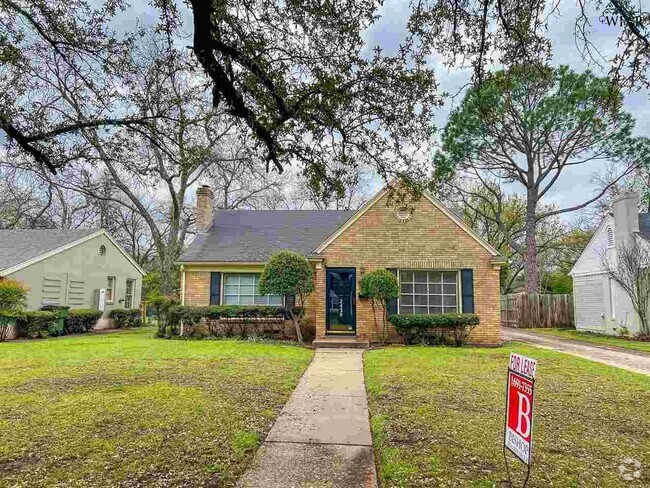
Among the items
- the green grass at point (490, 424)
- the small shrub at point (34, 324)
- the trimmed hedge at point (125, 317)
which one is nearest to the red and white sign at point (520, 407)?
the green grass at point (490, 424)

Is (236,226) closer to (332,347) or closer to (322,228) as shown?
(322,228)

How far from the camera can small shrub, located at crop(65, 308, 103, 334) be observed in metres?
17.0

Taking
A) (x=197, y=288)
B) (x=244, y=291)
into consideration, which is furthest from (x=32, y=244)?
(x=244, y=291)

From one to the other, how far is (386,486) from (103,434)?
296 cm

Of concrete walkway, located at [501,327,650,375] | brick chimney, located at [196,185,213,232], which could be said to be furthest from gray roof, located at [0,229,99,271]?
concrete walkway, located at [501,327,650,375]

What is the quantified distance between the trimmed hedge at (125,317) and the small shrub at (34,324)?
186 inches

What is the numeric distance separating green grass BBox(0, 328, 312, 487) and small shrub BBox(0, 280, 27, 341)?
195 inches

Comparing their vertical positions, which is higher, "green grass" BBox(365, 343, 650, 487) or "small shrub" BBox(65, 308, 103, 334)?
"small shrub" BBox(65, 308, 103, 334)

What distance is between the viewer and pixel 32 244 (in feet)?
59.2

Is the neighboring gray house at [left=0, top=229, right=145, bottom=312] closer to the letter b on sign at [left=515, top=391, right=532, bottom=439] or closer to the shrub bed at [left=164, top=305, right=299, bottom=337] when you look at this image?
the shrub bed at [left=164, top=305, right=299, bottom=337]

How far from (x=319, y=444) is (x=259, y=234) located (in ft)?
43.7

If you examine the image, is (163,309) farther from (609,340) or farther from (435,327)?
(609,340)

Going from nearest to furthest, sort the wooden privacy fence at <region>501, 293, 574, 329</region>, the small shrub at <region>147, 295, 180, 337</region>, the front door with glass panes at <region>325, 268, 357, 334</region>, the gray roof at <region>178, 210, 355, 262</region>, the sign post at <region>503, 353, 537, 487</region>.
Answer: the sign post at <region>503, 353, 537, 487</region>, the front door with glass panes at <region>325, 268, 357, 334</region>, the small shrub at <region>147, 295, 180, 337</region>, the gray roof at <region>178, 210, 355, 262</region>, the wooden privacy fence at <region>501, 293, 574, 329</region>

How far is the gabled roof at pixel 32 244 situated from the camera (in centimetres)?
1609
